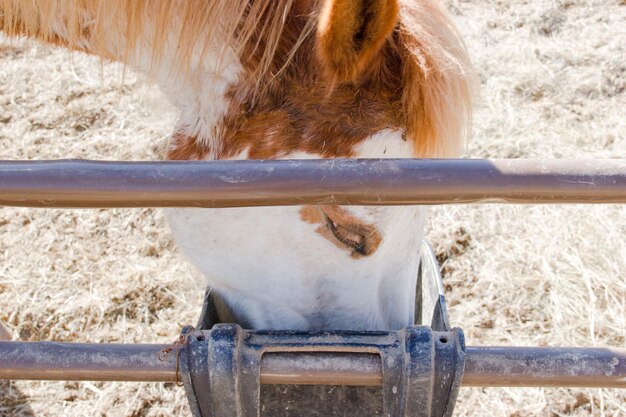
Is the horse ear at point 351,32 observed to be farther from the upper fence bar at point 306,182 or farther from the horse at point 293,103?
the upper fence bar at point 306,182

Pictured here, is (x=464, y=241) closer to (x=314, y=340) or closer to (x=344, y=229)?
(x=344, y=229)

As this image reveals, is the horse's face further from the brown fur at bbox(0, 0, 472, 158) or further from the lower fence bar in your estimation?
the lower fence bar

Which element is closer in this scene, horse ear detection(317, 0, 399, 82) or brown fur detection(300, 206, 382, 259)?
horse ear detection(317, 0, 399, 82)

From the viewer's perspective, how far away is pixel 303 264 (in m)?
1.12

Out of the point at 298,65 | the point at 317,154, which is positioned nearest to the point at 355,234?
the point at 317,154

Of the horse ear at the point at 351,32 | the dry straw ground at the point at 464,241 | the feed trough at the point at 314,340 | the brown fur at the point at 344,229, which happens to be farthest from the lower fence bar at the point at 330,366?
the dry straw ground at the point at 464,241

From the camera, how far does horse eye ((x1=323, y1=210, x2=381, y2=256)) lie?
108 centimetres

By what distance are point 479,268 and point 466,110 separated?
1126 millimetres

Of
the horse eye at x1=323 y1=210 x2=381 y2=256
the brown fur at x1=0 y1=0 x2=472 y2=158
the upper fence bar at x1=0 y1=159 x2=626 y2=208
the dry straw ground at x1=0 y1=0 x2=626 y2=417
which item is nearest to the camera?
the upper fence bar at x1=0 y1=159 x2=626 y2=208

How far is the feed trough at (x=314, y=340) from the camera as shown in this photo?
2.24ft

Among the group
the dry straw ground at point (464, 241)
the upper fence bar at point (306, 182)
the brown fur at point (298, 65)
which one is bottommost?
the dry straw ground at point (464, 241)

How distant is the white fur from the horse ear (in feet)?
0.49

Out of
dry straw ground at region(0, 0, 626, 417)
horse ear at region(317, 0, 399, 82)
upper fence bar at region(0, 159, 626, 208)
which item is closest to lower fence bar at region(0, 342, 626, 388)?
upper fence bar at region(0, 159, 626, 208)

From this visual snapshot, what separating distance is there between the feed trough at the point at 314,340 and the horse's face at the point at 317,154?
286 mm
